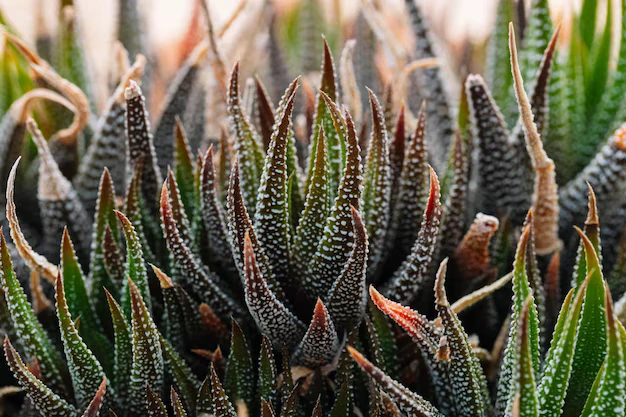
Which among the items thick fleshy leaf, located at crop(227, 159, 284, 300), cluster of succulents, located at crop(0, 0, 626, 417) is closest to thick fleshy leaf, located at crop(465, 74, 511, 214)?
cluster of succulents, located at crop(0, 0, 626, 417)

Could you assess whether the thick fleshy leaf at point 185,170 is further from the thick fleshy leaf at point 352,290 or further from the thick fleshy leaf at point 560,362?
the thick fleshy leaf at point 560,362

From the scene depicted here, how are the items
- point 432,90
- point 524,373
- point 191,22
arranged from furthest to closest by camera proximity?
point 191,22 < point 432,90 < point 524,373

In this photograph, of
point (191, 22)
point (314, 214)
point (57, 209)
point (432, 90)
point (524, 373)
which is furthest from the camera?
point (191, 22)

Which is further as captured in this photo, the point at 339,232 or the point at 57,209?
the point at 57,209

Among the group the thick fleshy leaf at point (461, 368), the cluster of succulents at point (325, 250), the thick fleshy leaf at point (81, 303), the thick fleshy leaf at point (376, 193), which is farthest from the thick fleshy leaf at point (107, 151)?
the thick fleshy leaf at point (461, 368)

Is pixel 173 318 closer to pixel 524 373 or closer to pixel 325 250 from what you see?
pixel 325 250

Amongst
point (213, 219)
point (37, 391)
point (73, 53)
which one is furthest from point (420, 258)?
point (73, 53)

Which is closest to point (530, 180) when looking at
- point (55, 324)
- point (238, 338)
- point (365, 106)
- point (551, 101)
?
point (551, 101)

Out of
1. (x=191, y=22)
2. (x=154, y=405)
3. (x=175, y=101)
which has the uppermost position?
(x=191, y=22)
